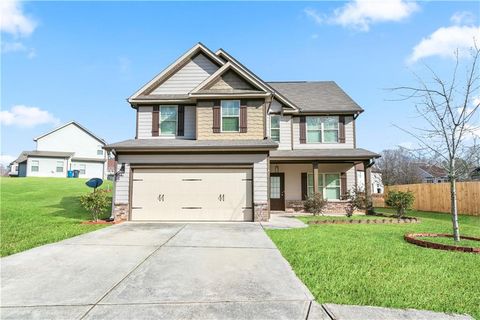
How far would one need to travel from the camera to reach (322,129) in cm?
1752

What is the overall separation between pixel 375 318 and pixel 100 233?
325 inches

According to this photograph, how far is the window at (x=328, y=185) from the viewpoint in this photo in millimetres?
17156

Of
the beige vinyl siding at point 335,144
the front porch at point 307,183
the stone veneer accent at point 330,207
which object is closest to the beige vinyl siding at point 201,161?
the front porch at point 307,183

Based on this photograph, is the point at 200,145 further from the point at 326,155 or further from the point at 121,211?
the point at 326,155

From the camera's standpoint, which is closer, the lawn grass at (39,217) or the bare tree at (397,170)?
the lawn grass at (39,217)

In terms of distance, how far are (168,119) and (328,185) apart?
34.1 feet

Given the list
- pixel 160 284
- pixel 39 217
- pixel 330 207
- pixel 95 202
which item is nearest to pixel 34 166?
pixel 39 217

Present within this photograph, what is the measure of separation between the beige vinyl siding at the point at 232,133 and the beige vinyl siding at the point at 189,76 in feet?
6.44

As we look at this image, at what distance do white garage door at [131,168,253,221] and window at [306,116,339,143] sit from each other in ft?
23.3

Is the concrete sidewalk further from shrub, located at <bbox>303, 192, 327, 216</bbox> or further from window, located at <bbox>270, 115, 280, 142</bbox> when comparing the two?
window, located at <bbox>270, 115, 280, 142</bbox>

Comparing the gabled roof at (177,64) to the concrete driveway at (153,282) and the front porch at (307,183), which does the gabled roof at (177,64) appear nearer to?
the front porch at (307,183)

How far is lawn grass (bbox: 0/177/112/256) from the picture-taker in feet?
25.5

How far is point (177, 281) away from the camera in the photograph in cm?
440

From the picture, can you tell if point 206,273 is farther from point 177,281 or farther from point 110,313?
point 110,313
